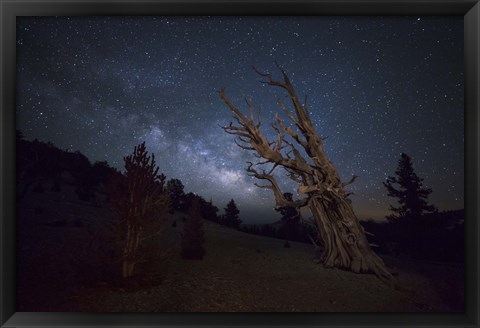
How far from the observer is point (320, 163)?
5.33m

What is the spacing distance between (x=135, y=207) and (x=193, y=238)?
1.55m

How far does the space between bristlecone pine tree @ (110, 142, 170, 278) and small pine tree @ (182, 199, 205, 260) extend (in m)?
1.17

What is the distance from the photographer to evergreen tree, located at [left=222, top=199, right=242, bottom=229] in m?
5.87

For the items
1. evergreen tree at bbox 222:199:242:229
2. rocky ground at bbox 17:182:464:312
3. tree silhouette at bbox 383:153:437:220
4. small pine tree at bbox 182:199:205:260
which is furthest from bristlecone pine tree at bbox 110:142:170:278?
tree silhouette at bbox 383:153:437:220

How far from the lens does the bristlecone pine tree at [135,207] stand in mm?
4285

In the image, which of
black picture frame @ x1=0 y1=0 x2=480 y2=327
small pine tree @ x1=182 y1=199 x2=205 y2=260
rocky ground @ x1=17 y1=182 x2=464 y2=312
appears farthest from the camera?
small pine tree @ x1=182 y1=199 x2=205 y2=260

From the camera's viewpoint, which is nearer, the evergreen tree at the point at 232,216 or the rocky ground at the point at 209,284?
the rocky ground at the point at 209,284

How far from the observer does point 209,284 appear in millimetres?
4621

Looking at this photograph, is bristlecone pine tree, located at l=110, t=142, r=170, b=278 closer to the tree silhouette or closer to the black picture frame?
the black picture frame

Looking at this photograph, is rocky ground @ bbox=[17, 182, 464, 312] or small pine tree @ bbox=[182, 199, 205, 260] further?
small pine tree @ bbox=[182, 199, 205, 260]
